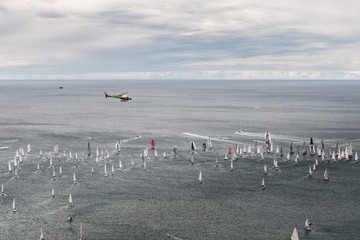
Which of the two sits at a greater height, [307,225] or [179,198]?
[179,198]

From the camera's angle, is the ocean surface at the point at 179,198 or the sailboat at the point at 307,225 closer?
the sailboat at the point at 307,225

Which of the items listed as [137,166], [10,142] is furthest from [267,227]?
[10,142]

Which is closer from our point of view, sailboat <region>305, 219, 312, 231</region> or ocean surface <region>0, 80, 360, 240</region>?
sailboat <region>305, 219, 312, 231</region>

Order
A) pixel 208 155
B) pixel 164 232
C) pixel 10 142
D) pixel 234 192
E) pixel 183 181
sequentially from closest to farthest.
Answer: pixel 164 232 → pixel 234 192 → pixel 183 181 → pixel 208 155 → pixel 10 142

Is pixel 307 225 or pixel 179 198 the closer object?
pixel 307 225

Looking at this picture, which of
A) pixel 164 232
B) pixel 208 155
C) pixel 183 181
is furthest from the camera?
pixel 208 155

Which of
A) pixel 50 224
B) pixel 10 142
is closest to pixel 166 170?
pixel 50 224

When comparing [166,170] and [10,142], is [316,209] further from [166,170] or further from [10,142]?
[10,142]

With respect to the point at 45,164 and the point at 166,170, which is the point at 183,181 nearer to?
the point at 166,170

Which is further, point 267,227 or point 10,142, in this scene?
point 10,142
